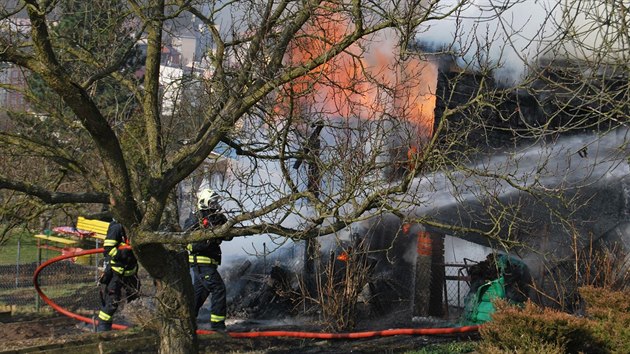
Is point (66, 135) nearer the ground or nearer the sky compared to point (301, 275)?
nearer the sky

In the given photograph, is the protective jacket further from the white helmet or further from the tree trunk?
the tree trunk

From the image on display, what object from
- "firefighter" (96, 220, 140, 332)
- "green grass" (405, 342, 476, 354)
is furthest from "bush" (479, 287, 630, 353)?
"firefighter" (96, 220, 140, 332)

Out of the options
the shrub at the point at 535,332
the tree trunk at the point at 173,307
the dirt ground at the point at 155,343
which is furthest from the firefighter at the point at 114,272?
the shrub at the point at 535,332

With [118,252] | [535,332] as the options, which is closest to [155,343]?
[118,252]

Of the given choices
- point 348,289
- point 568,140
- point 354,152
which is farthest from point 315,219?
point 568,140

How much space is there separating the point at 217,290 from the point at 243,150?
1.96 meters

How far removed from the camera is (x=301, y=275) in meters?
11.8

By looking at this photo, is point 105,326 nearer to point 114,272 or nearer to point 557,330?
point 114,272

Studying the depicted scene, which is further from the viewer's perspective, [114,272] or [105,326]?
[114,272]

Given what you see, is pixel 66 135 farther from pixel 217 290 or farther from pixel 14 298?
pixel 14 298

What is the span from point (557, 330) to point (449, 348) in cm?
184

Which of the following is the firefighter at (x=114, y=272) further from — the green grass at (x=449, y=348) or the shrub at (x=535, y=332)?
the shrub at (x=535, y=332)

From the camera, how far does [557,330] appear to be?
6.62 meters

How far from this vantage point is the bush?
654cm
